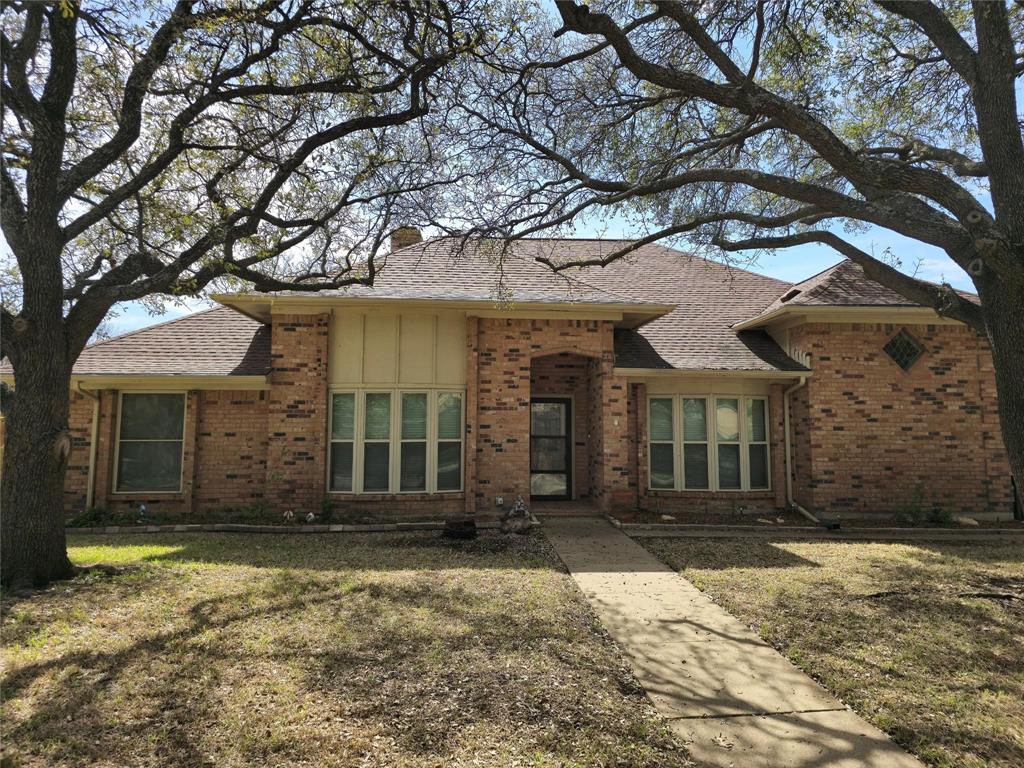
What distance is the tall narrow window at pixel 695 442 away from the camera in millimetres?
11961

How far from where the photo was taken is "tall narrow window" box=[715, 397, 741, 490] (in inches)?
472

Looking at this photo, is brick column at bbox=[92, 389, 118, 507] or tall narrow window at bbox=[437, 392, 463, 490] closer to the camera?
brick column at bbox=[92, 389, 118, 507]

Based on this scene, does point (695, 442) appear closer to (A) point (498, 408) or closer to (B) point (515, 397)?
(B) point (515, 397)

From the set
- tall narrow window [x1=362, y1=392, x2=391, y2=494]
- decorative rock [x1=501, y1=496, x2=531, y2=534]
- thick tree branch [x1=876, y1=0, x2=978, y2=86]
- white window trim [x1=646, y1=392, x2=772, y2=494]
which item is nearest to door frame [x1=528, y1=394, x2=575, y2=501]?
white window trim [x1=646, y1=392, x2=772, y2=494]

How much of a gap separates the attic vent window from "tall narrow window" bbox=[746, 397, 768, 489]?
2569 mm

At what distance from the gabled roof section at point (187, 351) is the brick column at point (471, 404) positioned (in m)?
3.83

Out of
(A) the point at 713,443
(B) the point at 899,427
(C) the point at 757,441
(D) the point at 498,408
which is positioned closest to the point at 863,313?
(B) the point at 899,427

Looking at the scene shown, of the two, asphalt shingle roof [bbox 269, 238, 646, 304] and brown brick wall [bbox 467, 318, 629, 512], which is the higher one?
asphalt shingle roof [bbox 269, 238, 646, 304]

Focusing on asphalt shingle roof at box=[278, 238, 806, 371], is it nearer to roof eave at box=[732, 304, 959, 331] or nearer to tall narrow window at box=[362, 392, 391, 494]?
roof eave at box=[732, 304, 959, 331]

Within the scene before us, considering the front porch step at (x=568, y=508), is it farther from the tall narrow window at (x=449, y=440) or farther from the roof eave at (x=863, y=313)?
the roof eave at (x=863, y=313)

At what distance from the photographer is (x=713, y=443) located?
Result: 1198 centimetres

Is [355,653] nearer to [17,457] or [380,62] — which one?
[17,457]

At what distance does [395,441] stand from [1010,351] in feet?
29.7

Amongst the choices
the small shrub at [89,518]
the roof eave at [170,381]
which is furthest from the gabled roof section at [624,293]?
the small shrub at [89,518]
